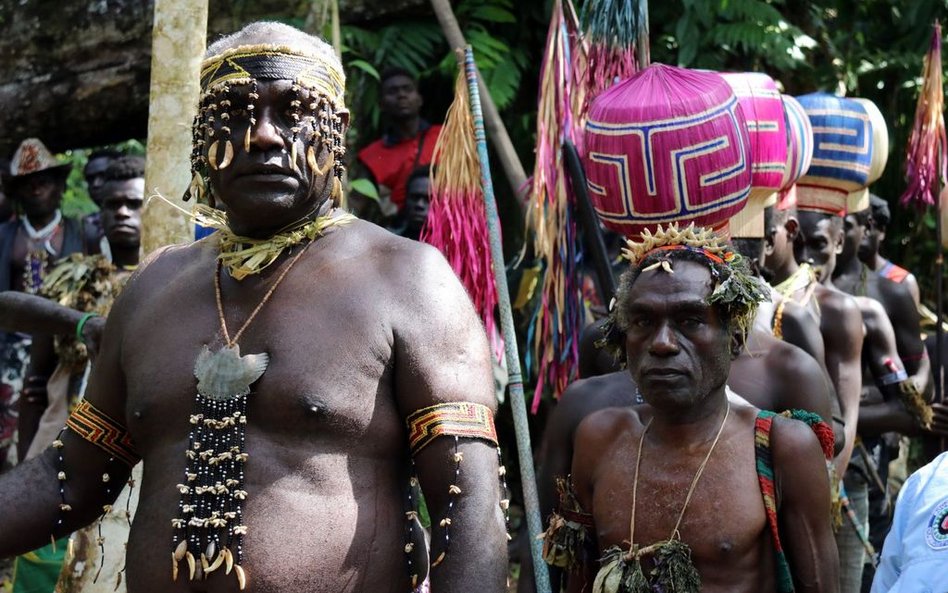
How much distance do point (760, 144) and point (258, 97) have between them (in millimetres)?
2771

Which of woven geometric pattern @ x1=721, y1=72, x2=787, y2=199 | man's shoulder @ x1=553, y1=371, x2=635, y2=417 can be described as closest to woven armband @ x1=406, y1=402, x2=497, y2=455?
man's shoulder @ x1=553, y1=371, x2=635, y2=417

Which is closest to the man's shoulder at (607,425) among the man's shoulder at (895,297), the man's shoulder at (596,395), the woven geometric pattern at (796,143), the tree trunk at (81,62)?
the man's shoulder at (596,395)

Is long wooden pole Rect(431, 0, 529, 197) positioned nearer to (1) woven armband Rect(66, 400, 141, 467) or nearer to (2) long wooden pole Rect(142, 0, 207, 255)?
(2) long wooden pole Rect(142, 0, 207, 255)

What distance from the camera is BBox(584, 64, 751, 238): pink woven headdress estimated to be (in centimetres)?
477

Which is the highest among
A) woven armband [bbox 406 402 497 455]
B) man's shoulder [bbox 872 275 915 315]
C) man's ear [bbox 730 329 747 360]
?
woven armband [bbox 406 402 497 455]

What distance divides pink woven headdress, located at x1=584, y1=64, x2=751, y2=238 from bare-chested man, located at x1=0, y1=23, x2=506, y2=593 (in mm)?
1768

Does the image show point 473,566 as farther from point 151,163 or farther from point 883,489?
point 883,489

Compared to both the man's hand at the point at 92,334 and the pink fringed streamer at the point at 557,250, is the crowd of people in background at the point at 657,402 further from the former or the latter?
the pink fringed streamer at the point at 557,250

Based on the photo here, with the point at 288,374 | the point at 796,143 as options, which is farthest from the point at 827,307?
the point at 288,374

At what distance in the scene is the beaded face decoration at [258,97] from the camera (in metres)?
3.11

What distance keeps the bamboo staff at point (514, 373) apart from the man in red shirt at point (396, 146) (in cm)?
348

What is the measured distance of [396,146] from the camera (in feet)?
28.8

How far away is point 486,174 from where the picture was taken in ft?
16.1

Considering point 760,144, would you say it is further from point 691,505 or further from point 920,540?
point 920,540
